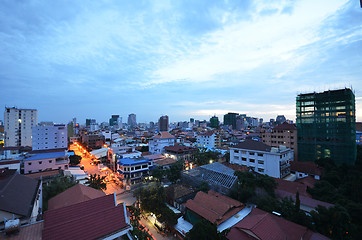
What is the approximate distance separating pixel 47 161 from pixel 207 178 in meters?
28.6

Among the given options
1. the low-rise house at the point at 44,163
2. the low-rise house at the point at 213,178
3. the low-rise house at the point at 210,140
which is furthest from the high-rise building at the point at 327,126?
the low-rise house at the point at 44,163

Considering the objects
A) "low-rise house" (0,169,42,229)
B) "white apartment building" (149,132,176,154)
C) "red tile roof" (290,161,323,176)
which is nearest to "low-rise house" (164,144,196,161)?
"white apartment building" (149,132,176,154)

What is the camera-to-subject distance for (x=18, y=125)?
190ft

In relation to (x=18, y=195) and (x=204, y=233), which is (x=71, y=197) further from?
(x=204, y=233)

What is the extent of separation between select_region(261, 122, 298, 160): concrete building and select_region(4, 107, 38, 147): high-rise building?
280ft

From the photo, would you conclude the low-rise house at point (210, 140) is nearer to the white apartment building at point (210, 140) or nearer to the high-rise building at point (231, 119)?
the white apartment building at point (210, 140)

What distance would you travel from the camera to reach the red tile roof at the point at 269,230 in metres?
11.7

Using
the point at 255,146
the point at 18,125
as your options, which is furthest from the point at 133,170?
the point at 18,125

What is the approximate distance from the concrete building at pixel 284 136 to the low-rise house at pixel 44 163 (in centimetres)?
5059

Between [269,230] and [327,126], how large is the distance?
35.7 meters

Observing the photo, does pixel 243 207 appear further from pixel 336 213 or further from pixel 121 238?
pixel 121 238

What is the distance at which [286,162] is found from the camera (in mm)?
29266

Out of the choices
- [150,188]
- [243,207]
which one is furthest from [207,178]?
[150,188]

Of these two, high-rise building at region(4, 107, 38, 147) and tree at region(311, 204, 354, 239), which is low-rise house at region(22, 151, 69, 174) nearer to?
tree at region(311, 204, 354, 239)
